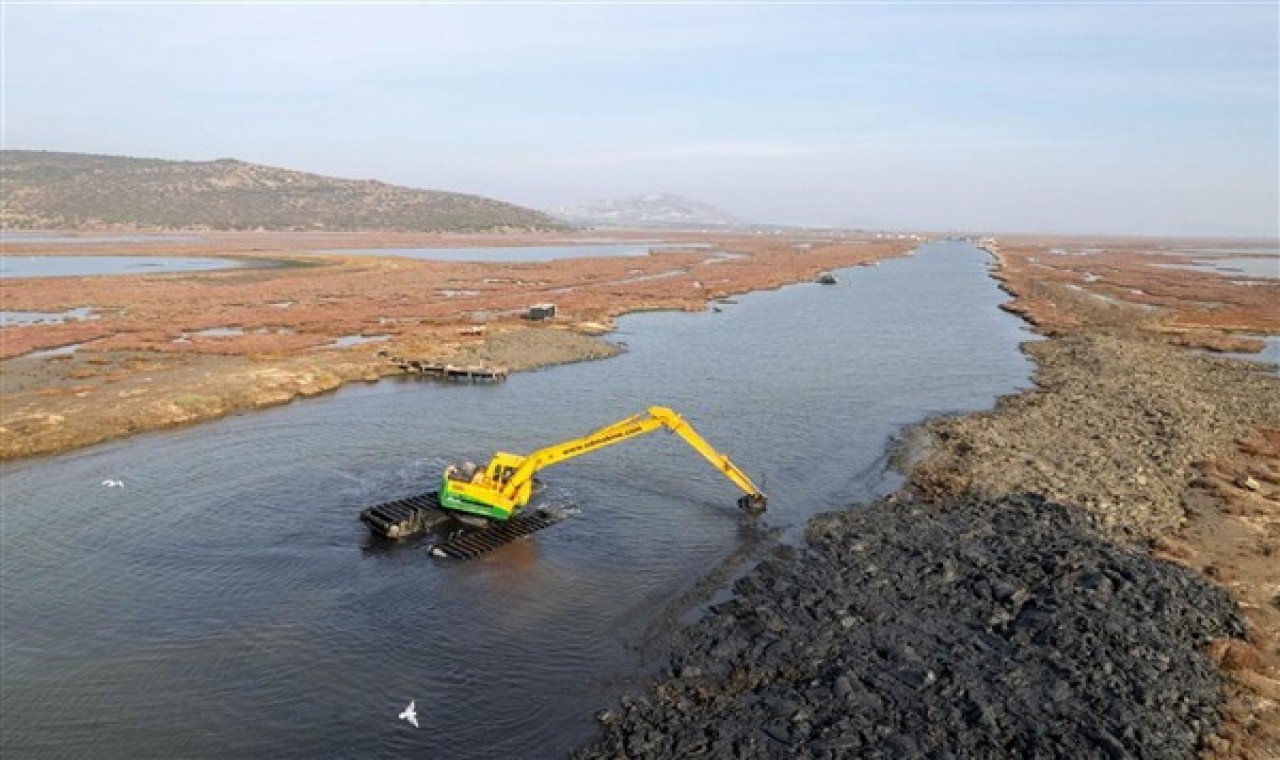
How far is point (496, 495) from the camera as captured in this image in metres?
26.4

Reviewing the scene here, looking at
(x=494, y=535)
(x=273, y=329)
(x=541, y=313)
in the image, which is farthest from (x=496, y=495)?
(x=273, y=329)

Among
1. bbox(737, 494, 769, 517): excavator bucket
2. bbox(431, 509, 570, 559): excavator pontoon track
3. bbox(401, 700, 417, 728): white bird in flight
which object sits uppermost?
bbox(737, 494, 769, 517): excavator bucket

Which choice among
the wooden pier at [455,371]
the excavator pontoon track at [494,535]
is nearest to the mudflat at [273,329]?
the wooden pier at [455,371]

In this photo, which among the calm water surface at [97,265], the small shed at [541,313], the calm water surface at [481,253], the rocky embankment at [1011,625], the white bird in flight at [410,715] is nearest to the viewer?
the rocky embankment at [1011,625]

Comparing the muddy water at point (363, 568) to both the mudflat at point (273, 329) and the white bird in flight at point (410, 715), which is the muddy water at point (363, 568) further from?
the mudflat at point (273, 329)

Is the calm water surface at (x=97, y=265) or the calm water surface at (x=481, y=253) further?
the calm water surface at (x=481, y=253)

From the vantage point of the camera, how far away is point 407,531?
87.0 feet

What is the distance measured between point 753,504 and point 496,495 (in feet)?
30.3

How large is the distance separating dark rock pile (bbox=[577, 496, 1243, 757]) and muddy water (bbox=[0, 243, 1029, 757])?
96.2 inches

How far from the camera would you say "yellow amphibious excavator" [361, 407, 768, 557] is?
1036 inches

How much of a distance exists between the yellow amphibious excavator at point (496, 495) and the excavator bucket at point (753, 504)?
221cm

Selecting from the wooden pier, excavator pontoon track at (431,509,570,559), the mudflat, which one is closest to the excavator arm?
excavator pontoon track at (431,509,570,559)

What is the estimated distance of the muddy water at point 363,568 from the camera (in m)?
17.4

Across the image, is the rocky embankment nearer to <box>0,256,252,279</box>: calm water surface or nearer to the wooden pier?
the wooden pier
